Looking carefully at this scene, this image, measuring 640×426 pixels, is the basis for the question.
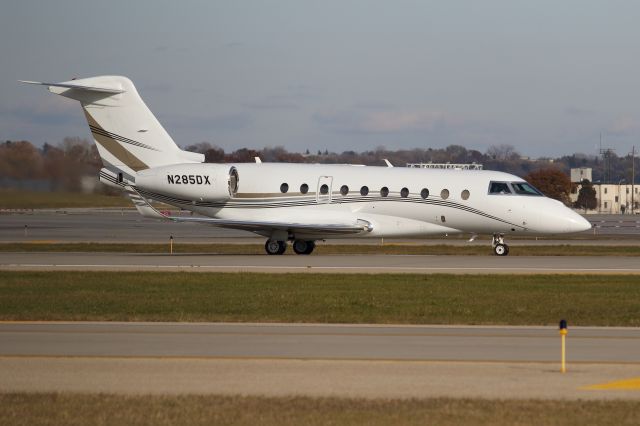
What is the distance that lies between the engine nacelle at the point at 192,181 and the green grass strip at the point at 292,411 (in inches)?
1037

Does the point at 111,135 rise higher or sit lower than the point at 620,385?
higher

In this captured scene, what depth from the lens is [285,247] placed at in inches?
1499

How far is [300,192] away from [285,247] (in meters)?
2.08

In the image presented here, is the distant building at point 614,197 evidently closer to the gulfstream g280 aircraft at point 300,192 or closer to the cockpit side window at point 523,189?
the cockpit side window at point 523,189

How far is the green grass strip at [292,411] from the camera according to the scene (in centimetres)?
1048

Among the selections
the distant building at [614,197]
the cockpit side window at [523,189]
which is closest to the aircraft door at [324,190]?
the cockpit side window at [523,189]

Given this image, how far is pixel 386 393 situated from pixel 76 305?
10802mm

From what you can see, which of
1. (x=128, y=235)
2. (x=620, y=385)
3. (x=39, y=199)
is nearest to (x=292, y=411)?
(x=620, y=385)

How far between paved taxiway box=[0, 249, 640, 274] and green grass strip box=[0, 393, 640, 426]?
1821 cm

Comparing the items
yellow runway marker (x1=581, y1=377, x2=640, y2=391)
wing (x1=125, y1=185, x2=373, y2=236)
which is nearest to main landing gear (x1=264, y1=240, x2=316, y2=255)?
wing (x1=125, y1=185, x2=373, y2=236)

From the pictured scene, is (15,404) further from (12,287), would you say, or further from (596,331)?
(12,287)

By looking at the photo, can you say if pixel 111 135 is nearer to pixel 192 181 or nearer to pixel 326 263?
pixel 192 181

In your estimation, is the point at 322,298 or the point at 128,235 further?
the point at 128,235

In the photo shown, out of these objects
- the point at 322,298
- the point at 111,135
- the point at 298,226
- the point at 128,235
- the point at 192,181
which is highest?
the point at 111,135
